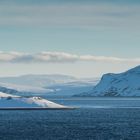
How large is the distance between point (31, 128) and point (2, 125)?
13.1 m

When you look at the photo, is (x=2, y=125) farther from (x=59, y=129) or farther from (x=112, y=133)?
(x=112, y=133)

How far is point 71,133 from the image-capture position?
435ft

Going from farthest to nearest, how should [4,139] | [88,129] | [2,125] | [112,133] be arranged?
[2,125] < [88,129] < [112,133] < [4,139]

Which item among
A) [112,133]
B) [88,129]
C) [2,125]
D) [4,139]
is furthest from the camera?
[2,125]

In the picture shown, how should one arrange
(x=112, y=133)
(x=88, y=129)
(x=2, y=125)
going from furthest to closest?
(x=2, y=125)
(x=88, y=129)
(x=112, y=133)

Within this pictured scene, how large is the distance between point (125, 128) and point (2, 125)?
28.3m

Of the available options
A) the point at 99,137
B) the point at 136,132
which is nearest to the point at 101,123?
the point at 136,132

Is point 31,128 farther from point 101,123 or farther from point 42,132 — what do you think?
point 101,123

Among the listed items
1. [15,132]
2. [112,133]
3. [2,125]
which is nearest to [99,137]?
[112,133]

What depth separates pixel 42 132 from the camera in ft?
443

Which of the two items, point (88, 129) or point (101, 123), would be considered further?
point (101, 123)

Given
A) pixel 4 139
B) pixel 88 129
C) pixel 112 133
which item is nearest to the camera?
pixel 4 139

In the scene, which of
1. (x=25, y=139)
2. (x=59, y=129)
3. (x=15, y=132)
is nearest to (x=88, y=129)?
(x=59, y=129)

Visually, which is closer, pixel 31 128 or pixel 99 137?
pixel 99 137
